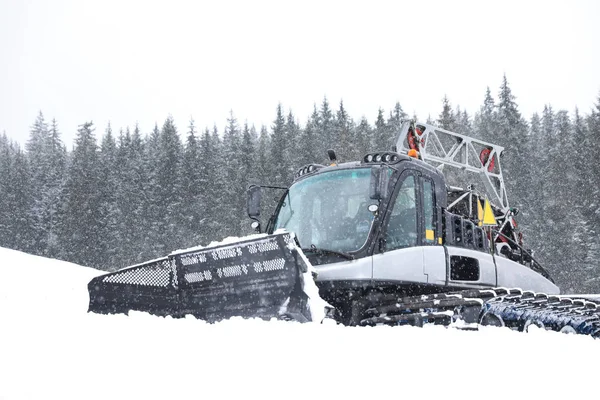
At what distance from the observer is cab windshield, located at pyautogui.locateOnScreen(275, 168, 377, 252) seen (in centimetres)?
814

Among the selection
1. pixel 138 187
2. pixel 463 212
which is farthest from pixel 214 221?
pixel 463 212

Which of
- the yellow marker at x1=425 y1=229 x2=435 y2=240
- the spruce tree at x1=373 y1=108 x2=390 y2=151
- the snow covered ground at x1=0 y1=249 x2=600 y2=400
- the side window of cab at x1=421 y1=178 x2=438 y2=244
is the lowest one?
the snow covered ground at x1=0 y1=249 x2=600 y2=400

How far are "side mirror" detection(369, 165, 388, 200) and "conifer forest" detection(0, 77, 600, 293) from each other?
36301 millimetres

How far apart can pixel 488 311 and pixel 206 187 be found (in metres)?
54.2

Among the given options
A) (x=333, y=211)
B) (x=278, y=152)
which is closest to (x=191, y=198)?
(x=278, y=152)

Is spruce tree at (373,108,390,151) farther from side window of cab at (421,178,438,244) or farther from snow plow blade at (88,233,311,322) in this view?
snow plow blade at (88,233,311,322)

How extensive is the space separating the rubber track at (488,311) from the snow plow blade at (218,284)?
1220 mm

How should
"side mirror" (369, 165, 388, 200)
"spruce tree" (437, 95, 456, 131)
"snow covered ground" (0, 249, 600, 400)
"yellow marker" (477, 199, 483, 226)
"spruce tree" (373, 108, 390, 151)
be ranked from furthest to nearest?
"spruce tree" (373, 108, 390, 151), "spruce tree" (437, 95, 456, 131), "yellow marker" (477, 199, 483, 226), "side mirror" (369, 165, 388, 200), "snow covered ground" (0, 249, 600, 400)

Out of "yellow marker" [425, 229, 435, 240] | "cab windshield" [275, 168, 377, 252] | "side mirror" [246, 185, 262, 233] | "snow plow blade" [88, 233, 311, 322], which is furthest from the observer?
"side mirror" [246, 185, 262, 233]

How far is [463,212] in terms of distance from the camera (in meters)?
10.2

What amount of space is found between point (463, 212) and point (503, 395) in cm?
670

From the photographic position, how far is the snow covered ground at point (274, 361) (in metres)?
3.73

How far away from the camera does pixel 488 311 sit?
7422 millimetres

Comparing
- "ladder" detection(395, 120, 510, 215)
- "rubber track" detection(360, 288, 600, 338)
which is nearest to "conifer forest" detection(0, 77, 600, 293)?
"ladder" detection(395, 120, 510, 215)
